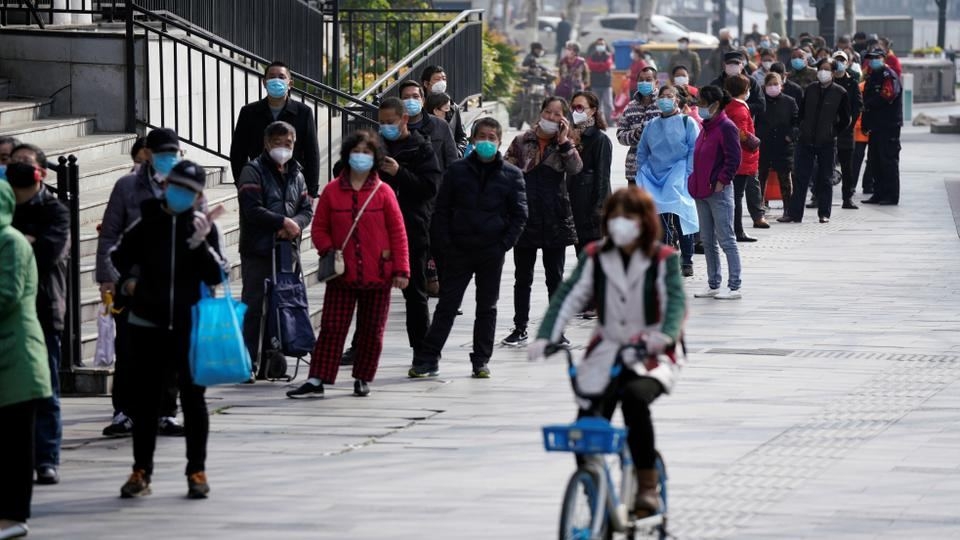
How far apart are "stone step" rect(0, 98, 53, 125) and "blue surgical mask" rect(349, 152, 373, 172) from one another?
607 cm

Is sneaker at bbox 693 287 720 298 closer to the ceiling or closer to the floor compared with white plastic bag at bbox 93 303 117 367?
closer to the floor

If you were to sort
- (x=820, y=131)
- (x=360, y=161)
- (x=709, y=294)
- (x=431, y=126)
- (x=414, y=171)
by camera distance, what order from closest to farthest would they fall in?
(x=360, y=161) → (x=414, y=171) → (x=431, y=126) → (x=709, y=294) → (x=820, y=131)

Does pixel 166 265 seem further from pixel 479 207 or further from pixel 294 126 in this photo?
pixel 294 126

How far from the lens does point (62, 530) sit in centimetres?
822

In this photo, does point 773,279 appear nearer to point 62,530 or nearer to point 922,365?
point 922,365

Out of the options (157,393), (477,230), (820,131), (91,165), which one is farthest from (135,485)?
(820,131)

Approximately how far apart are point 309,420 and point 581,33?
56424 millimetres

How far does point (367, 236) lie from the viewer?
11391mm

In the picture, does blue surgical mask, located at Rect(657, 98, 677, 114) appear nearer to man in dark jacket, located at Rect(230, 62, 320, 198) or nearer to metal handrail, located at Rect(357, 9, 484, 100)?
metal handrail, located at Rect(357, 9, 484, 100)

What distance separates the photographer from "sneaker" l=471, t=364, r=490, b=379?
12.3 meters

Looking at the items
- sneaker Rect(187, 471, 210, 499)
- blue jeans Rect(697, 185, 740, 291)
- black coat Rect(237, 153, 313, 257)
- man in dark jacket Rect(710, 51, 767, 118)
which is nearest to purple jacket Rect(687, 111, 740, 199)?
blue jeans Rect(697, 185, 740, 291)

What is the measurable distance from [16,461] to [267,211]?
12.5 ft

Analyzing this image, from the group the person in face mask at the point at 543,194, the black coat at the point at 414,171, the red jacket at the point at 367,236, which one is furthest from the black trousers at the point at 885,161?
the red jacket at the point at 367,236

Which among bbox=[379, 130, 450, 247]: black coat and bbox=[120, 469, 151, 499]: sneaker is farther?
bbox=[379, 130, 450, 247]: black coat
